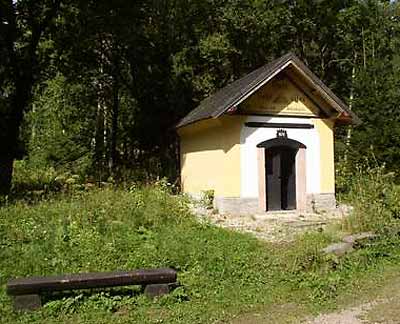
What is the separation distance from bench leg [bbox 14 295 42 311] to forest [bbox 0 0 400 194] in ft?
43.7

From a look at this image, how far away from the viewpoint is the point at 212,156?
1700 cm

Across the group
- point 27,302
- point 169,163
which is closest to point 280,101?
point 169,163

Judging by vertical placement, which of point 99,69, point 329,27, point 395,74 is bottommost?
point 395,74

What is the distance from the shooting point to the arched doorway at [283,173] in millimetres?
16094

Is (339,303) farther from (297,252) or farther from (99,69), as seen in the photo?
(99,69)

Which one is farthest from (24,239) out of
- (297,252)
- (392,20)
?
(392,20)

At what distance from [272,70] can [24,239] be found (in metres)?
9.03

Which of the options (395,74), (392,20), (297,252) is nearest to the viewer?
(297,252)

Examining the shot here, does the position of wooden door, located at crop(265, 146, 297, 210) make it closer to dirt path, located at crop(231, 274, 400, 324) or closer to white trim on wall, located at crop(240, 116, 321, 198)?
white trim on wall, located at crop(240, 116, 321, 198)

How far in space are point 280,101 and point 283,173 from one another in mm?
2546

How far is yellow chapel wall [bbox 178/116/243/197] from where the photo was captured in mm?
15547

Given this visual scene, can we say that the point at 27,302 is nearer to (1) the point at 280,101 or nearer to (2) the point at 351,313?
(2) the point at 351,313

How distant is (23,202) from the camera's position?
513 inches

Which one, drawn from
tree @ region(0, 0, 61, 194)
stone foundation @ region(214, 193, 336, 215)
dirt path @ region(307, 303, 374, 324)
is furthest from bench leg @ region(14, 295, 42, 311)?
tree @ region(0, 0, 61, 194)
